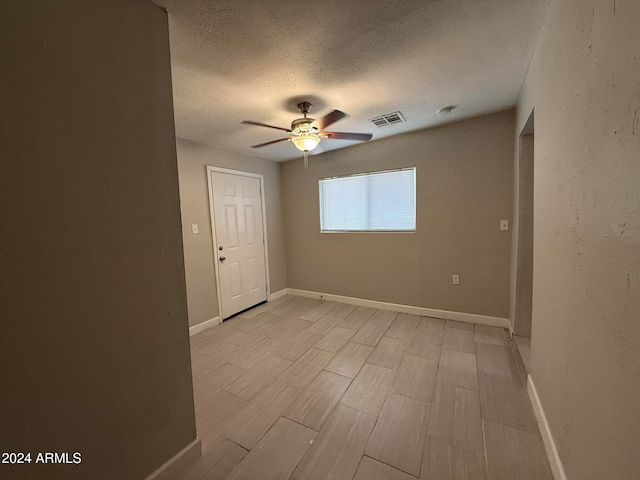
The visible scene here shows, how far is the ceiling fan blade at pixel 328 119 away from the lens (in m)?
1.96

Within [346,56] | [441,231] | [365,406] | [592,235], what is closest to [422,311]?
[441,231]

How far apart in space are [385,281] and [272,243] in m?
2.03

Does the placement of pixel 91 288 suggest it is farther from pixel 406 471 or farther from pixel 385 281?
pixel 385 281

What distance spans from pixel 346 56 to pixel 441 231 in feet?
7.56

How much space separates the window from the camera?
3.32m

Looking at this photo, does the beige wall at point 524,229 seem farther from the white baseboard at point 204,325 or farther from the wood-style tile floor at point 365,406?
the white baseboard at point 204,325

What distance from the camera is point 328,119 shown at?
207 centimetres

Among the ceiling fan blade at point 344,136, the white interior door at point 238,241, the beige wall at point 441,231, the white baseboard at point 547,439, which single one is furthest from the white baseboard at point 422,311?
the ceiling fan blade at point 344,136

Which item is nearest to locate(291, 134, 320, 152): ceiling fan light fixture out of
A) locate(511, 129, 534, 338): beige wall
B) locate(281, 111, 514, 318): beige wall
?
locate(281, 111, 514, 318): beige wall

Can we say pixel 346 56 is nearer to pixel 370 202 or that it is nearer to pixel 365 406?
pixel 370 202

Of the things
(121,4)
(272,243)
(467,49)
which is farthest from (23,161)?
(272,243)

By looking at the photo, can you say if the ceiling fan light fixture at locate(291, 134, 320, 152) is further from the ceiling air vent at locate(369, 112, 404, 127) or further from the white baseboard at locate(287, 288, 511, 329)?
the white baseboard at locate(287, 288, 511, 329)

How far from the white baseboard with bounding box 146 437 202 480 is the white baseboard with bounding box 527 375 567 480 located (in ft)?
6.11

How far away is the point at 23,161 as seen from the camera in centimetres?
86
